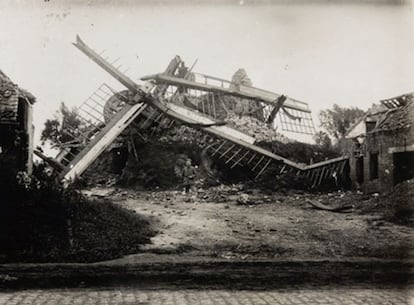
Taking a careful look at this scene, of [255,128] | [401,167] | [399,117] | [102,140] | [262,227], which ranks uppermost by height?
[399,117]

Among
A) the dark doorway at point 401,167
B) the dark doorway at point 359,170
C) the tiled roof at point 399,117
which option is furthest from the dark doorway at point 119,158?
the dark doorway at point 401,167

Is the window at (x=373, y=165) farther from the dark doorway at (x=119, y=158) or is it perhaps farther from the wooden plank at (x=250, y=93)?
the dark doorway at (x=119, y=158)

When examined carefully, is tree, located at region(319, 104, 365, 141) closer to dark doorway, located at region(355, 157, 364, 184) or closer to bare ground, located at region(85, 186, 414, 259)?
dark doorway, located at region(355, 157, 364, 184)

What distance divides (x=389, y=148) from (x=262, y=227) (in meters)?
6.74

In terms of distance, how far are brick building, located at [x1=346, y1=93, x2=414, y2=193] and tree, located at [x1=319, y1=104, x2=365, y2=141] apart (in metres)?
24.4

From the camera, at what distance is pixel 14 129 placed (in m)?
13.1

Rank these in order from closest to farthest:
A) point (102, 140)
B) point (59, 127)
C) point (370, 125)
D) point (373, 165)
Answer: point (102, 140), point (373, 165), point (370, 125), point (59, 127)

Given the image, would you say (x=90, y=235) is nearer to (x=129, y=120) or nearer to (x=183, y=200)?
(x=183, y=200)

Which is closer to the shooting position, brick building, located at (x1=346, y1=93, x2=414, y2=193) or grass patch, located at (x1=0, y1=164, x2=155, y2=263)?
grass patch, located at (x1=0, y1=164, x2=155, y2=263)

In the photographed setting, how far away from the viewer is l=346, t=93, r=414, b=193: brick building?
17.7 metres

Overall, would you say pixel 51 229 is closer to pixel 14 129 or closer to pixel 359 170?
pixel 14 129

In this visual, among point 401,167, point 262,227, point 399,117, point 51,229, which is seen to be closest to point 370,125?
point 399,117

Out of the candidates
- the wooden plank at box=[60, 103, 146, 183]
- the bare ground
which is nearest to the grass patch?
the bare ground

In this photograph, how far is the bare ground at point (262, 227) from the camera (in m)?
12.4
